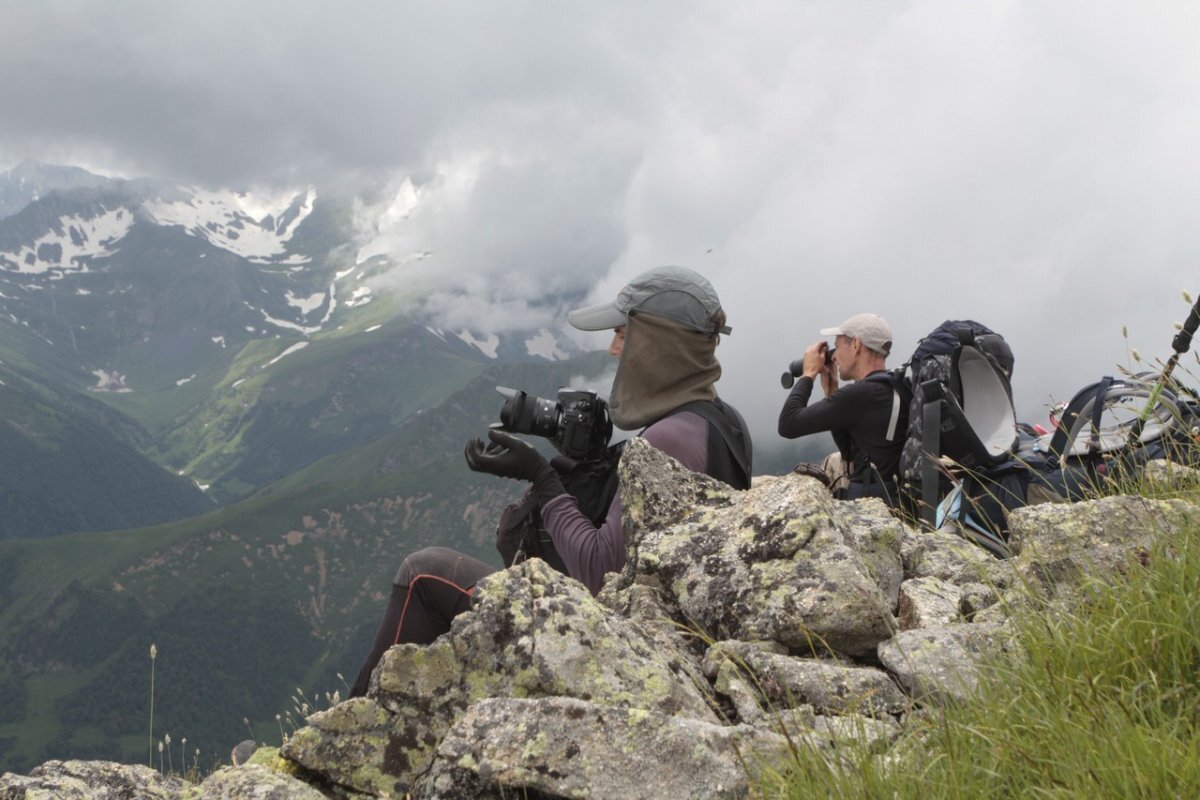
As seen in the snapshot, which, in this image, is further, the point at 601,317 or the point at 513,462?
the point at 601,317

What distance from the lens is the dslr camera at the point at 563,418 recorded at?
611 cm

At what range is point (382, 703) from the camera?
4.09 metres

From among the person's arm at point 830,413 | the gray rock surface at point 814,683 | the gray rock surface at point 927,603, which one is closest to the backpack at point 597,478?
the gray rock surface at point 927,603

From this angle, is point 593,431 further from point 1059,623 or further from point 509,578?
point 1059,623

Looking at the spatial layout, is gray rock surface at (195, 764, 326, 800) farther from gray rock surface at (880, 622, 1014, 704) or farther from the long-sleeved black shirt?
the long-sleeved black shirt

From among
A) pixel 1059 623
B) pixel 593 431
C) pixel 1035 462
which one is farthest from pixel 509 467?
pixel 1035 462

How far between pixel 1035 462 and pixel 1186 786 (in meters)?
5.82

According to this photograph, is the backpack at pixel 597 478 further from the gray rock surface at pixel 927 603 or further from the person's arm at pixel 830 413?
the person's arm at pixel 830 413

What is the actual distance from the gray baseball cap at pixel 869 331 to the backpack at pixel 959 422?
2.34ft

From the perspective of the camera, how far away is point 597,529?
20.0 ft

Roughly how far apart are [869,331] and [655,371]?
3.98 meters

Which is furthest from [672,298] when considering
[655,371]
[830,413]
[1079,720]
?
[1079,720]

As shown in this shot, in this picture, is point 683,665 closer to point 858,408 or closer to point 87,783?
point 87,783

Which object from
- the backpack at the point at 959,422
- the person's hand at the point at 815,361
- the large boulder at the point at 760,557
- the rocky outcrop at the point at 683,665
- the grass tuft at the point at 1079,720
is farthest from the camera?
the person's hand at the point at 815,361
